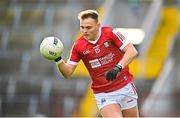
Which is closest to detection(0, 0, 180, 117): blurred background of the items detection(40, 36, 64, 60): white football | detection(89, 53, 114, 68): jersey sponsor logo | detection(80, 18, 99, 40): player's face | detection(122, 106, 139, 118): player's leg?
detection(122, 106, 139, 118): player's leg

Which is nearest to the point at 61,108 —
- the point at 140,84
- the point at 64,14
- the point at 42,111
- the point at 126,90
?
the point at 42,111

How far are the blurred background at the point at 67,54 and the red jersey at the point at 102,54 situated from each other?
5.14m

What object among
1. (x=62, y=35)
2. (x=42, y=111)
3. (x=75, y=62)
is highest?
(x=75, y=62)

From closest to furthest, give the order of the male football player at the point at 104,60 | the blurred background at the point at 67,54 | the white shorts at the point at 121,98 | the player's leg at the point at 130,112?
the male football player at the point at 104,60
the white shorts at the point at 121,98
the player's leg at the point at 130,112
the blurred background at the point at 67,54

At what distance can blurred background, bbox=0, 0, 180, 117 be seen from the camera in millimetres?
13000

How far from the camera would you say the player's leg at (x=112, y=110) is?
7.10m

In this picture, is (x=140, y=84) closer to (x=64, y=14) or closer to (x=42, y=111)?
(x=42, y=111)

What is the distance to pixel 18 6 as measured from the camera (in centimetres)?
1634

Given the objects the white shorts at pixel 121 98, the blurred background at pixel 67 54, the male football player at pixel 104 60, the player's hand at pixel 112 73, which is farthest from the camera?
the blurred background at pixel 67 54

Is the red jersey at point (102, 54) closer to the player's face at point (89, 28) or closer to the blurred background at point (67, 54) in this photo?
the player's face at point (89, 28)

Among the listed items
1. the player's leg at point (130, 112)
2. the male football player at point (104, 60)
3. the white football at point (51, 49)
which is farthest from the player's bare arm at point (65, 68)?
the player's leg at point (130, 112)

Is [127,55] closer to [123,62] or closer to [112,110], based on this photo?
[123,62]

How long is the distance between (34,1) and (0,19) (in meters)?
1.01

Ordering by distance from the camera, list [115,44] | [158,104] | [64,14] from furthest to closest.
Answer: [64,14], [158,104], [115,44]
